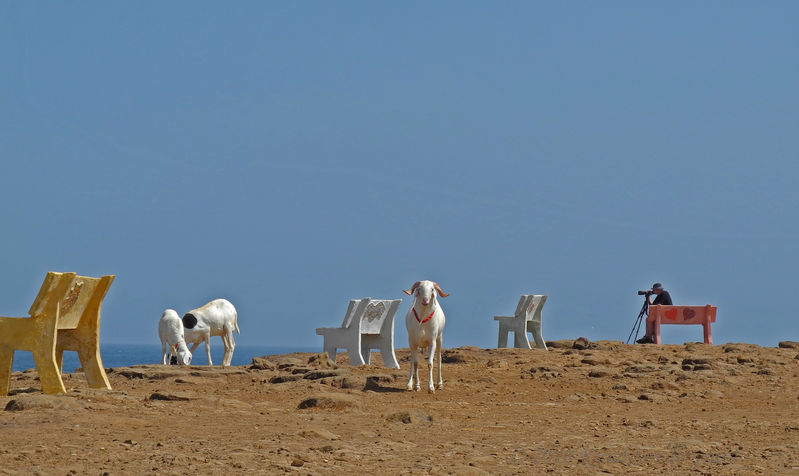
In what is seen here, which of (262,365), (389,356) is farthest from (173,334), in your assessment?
(389,356)

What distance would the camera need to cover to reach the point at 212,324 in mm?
20375

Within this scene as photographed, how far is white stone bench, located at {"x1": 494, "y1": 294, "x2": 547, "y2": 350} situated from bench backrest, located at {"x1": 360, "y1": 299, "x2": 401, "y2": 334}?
5.95m

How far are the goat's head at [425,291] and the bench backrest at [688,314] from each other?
42.1 ft

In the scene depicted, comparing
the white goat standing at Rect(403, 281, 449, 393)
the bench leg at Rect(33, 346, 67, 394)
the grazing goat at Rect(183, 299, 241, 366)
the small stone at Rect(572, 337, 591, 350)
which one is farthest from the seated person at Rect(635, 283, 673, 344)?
the bench leg at Rect(33, 346, 67, 394)

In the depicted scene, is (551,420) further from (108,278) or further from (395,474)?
(108,278)

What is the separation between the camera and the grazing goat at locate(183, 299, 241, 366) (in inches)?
787

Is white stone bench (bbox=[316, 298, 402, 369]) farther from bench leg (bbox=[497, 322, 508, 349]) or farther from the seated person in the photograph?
the seated person

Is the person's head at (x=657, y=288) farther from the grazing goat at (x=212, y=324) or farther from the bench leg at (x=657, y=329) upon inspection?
the grazing goat at (x=212, y=324)

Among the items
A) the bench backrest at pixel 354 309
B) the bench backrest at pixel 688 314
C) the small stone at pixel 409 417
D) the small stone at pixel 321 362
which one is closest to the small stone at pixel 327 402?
the small stone at pixel 409 417

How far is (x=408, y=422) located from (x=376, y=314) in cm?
853

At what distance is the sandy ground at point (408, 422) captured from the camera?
7.85 meters

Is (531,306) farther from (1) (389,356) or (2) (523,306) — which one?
(1) (389,356)

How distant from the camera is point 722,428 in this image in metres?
10.8

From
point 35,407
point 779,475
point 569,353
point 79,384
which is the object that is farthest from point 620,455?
point 569,353
